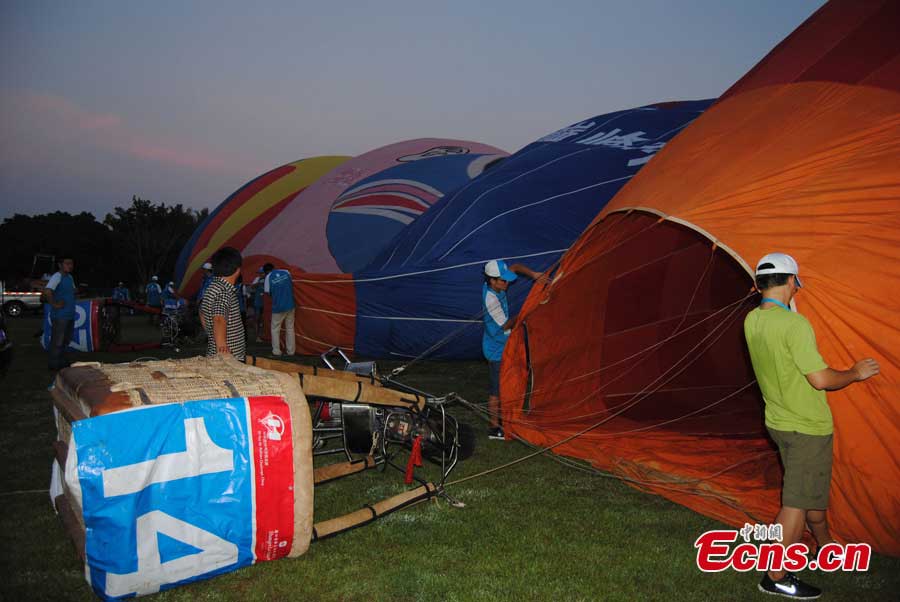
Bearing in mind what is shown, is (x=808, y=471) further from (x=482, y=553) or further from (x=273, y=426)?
(x=273, y=426)

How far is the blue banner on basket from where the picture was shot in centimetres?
280

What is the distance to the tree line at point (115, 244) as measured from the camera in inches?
1783

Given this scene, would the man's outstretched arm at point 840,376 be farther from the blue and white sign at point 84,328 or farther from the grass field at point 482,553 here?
the blue and white sign at point 84,328

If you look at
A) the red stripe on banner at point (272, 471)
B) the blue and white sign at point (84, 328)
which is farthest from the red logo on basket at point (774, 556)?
the blue and white sign at point (84, 328)

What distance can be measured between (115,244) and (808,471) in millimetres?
50773

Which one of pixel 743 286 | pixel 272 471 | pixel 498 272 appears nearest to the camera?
pixel 272 471

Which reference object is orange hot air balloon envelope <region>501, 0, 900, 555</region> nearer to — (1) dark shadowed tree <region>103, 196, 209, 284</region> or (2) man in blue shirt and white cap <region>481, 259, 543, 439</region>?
(2) man in blue shirt and white cap <region>481, 259, 543, 439</region>

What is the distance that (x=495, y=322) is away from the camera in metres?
5.88

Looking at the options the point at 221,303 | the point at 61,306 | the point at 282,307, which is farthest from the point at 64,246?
the point at 221,303

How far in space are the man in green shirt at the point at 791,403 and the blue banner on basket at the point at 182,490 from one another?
7.27 ft

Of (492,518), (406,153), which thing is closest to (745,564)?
(492,518)

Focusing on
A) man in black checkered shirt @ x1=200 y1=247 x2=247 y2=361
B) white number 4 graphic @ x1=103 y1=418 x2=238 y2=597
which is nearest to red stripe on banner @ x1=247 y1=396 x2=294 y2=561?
white number 4 graphic @ x1=103 y1=418 x2=238 y2=597

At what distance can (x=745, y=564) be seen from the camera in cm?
344

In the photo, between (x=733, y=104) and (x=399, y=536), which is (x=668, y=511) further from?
(x=733, y=104)
